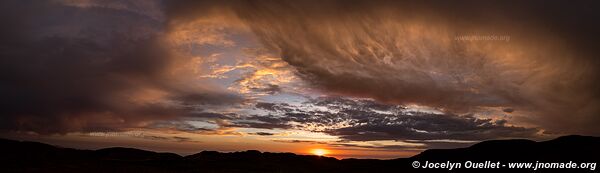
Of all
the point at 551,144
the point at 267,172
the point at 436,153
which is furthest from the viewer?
the point at 436,153

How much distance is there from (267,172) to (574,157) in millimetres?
71491

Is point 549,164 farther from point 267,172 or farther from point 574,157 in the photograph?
point 267,172

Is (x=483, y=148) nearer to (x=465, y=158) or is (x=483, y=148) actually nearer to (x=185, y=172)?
(x=465, y=158)

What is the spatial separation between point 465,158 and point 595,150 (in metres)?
43.8

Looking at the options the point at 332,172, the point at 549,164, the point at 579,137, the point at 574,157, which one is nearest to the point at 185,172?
the point at 332,172

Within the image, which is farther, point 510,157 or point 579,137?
point 579,137

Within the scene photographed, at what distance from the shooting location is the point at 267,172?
3393 inches

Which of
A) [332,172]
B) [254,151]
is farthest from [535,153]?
[254,151]

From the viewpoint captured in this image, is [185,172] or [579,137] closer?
[185,172]

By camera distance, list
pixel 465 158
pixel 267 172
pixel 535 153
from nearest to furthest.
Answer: pixel 267 172, pixel 535 153, pixel 465 158

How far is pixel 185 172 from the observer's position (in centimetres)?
7725

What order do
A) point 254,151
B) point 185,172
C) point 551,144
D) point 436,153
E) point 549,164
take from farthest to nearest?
point 254,151
point 436,153
point 551,144
point 549,164
point 185,172

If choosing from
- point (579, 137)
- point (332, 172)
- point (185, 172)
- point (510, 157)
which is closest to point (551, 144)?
point (579, 137)

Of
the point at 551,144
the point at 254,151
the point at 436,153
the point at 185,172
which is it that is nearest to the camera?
the point at 185,172
